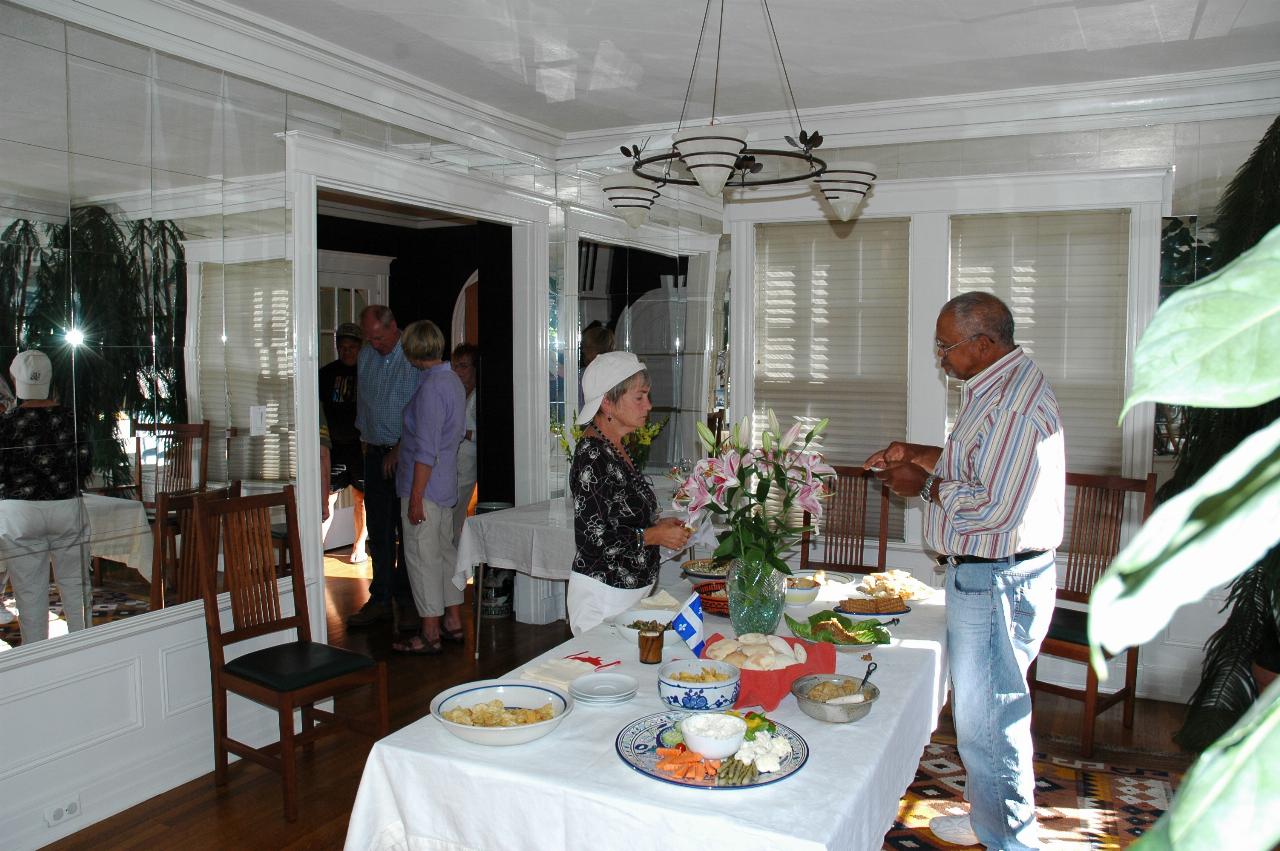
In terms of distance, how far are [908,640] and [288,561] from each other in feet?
7.96

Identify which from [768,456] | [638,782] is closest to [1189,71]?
[768,456]

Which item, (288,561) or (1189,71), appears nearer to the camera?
(288,561)

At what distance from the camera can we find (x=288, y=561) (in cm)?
376

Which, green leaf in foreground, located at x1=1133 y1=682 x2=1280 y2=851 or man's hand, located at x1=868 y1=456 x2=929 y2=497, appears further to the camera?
man's hand, located at x1=868 y1=456 x2=929 y2=497

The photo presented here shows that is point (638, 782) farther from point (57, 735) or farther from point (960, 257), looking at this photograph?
point (960, 257)

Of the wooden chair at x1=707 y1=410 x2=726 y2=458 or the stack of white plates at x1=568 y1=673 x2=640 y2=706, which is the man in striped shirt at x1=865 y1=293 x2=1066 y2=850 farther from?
the wooden chair at x1=707 y1=410 x2=726 y2=458

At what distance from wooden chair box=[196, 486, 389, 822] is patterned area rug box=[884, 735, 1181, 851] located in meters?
1.85

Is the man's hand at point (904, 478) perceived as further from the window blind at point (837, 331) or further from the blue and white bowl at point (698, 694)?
the window blind at point (837, 331)

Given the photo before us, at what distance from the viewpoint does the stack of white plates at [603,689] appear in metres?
2.03

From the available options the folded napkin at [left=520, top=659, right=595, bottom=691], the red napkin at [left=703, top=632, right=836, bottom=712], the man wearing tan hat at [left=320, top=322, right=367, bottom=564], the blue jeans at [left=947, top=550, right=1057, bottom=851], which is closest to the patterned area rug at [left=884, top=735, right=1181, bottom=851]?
the blue jeans at [left=947, top=550, right=1057, bottom=851]

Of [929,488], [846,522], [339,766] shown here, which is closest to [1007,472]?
[929,488]

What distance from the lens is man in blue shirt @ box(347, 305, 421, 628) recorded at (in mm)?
5414

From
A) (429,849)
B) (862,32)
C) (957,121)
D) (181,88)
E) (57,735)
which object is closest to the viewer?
(429,849)

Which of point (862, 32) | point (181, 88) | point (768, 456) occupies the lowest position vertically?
point (768, 456)
